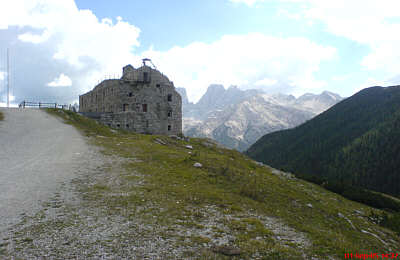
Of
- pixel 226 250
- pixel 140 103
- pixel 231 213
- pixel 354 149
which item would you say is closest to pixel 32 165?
pixel 231 213

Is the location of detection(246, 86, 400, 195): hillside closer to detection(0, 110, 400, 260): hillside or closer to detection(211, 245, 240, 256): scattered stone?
detection(0, 110, 400, 260): hillside

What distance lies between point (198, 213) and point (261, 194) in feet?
19.5

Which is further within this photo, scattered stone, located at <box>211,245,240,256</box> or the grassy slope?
the grassy slope

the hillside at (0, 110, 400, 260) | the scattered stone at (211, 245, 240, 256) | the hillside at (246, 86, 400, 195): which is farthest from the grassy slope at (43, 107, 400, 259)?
the hillside at (246, 86, 400, 195)

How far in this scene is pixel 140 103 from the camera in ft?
178

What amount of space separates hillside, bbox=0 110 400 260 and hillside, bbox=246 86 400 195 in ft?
262

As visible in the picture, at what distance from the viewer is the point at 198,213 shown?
9.66 metres

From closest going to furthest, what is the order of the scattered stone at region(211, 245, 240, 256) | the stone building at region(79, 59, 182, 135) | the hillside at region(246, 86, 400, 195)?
1. the scattered stone at region(211, 245, 240, 256)
2. the stone building at region(79, 59, 182, 135)
3. the hillside at region(246, 86, 400, 195)

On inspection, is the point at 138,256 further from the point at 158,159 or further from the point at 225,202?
the point at 158,159

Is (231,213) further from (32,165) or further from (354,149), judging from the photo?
(354,149)

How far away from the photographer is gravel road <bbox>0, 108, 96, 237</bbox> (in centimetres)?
956

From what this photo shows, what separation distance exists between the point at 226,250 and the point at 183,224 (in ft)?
7.06

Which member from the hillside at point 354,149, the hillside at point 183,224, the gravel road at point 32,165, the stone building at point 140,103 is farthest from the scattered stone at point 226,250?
the hillside at point 354,149

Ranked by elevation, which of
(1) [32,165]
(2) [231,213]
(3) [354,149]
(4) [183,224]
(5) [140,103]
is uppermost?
(5) [140,103]
